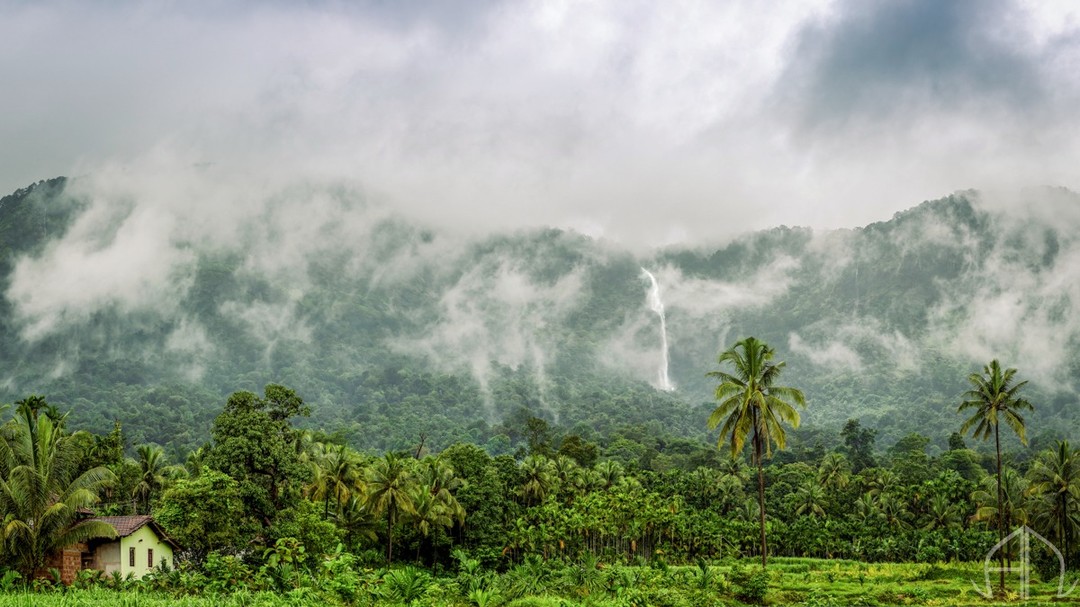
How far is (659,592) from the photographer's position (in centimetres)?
3128

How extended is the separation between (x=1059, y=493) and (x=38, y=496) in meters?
48.6

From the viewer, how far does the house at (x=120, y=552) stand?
121ft

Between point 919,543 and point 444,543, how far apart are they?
33.9 m

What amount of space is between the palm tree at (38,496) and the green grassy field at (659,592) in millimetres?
4903

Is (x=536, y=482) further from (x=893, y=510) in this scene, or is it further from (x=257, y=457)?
(x=893, y=510)

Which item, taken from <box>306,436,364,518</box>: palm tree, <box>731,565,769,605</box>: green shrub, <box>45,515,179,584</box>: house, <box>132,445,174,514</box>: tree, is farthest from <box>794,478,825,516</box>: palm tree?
<box>132,445,174,514</box>: tree

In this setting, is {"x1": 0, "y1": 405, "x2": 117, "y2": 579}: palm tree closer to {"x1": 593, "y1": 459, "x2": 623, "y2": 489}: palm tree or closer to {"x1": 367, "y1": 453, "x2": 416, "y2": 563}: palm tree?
{"x1": 367, "y1": 453, "x2": 416, "y2": 563}: palm tree

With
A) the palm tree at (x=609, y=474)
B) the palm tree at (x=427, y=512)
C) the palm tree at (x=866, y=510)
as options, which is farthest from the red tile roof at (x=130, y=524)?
the palm tree at (x=866, y=510)

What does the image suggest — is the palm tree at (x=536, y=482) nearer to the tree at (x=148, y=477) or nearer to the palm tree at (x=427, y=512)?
the palm tree at (x=427, y=512)

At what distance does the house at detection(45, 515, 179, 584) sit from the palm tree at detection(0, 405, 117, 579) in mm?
5582

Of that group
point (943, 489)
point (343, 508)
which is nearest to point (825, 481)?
point (943, 489)

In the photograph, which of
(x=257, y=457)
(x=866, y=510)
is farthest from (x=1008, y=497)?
(x=257, y=457)

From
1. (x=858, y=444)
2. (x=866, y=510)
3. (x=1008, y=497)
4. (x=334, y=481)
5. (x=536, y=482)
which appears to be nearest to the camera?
(x=1008, y=497)

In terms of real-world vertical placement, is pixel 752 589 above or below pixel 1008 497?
below
